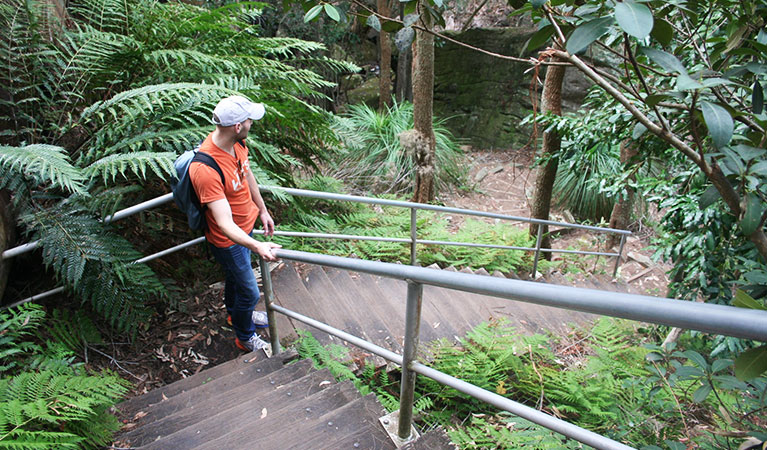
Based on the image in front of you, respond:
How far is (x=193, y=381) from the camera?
2.43 metres

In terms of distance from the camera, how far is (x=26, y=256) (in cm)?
273

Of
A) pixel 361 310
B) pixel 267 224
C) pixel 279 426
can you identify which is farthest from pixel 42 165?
pixel 361 310

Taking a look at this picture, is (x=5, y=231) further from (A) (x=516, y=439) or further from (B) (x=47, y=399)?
(A) (x=516, y=439)

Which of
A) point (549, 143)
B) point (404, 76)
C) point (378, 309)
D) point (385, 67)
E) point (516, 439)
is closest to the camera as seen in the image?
point (516, 439)

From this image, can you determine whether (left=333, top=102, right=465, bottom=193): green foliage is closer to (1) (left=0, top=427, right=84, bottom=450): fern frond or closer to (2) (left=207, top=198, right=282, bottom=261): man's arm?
(2) (left=207, top=198, right=282, bottom=261): man's arm

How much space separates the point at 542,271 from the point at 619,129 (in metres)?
2.74

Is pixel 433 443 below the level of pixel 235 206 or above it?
below

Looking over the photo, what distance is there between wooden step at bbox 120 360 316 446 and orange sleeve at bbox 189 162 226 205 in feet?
3.10

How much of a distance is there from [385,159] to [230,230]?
235 inches

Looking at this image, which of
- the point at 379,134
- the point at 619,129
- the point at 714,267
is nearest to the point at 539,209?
the point at 619,129

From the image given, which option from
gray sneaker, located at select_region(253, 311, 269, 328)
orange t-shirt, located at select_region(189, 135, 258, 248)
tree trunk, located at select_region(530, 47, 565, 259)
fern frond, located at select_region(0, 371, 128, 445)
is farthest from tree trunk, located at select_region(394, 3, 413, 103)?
fern frond, located at select_region(0, 371, 128, 445)

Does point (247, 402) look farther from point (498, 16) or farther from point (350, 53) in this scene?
point (498, 16)

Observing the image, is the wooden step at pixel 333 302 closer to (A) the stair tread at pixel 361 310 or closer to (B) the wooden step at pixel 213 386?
(A) the stair tread at pixel 361 310

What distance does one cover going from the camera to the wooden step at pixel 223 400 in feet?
6.36
